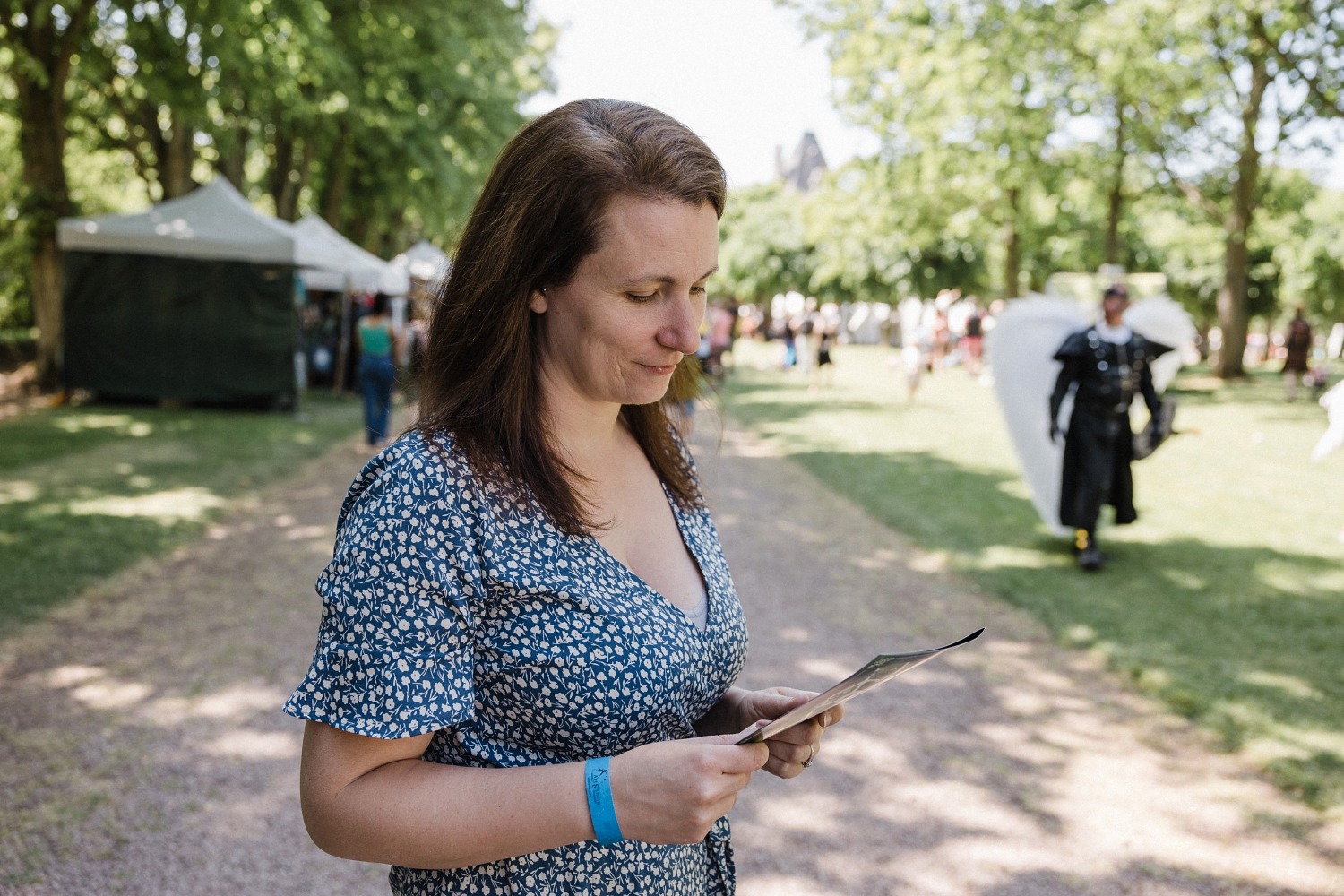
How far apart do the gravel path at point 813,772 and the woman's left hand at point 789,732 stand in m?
2.16

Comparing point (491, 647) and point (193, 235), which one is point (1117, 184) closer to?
point (193, 235)

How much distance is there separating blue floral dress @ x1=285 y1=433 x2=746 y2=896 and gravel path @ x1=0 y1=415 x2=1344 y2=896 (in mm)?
2349

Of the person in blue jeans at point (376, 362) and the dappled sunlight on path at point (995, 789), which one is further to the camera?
the person in blue jeans at point (376, 362)

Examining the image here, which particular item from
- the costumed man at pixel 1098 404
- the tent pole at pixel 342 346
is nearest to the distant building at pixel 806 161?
the tent pole at pixel 342 346

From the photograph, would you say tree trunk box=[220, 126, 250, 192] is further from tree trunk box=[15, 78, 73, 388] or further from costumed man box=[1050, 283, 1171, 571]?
costumed man box=[1050, 283, 1171, 571]

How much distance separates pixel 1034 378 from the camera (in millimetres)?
9023

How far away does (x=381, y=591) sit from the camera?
1326mm

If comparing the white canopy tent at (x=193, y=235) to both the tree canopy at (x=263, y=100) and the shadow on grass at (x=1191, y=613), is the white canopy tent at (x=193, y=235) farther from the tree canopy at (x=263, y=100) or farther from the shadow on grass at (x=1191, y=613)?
the shadow on grass at (x=1191, y=613)

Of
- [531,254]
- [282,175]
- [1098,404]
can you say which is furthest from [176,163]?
[531,254]

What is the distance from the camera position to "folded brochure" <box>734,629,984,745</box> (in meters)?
1.38

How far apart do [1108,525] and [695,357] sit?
8.76 meters

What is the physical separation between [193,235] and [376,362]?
202 inches

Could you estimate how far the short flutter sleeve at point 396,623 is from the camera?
131 cm

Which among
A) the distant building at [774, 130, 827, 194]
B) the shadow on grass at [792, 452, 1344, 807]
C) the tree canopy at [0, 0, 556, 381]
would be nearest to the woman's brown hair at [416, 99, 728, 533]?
the shadow on grass at [792, 452, 1344, 807]
